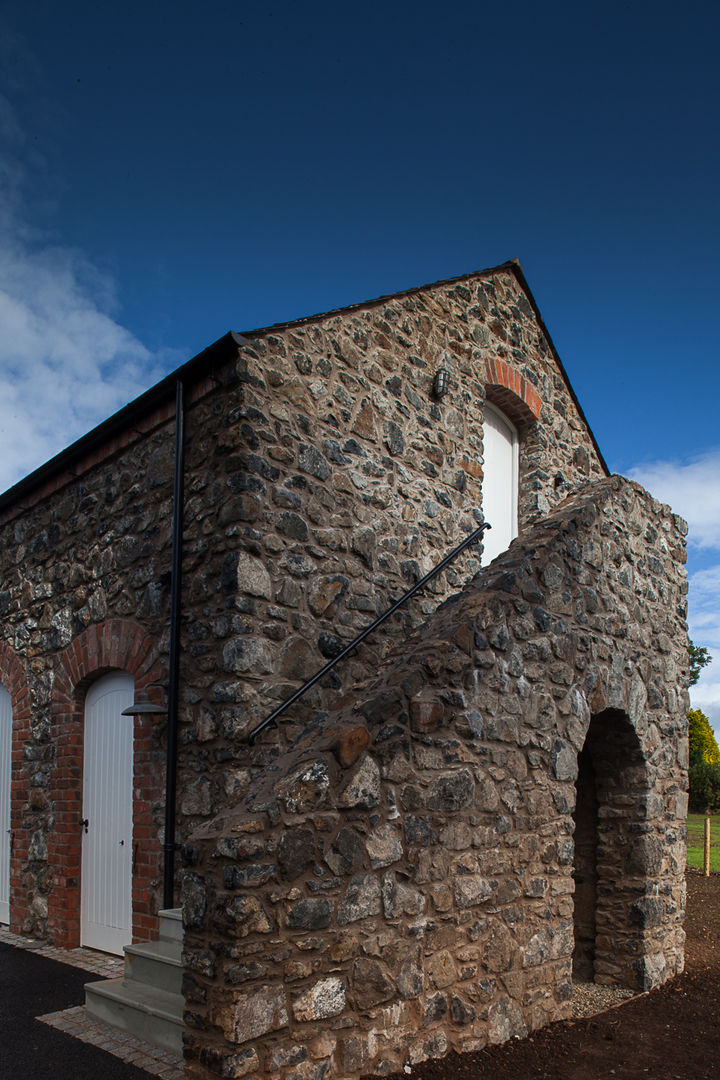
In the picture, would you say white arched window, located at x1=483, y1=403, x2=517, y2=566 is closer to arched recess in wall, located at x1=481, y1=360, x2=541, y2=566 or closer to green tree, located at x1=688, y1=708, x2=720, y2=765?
arched recess in wall, located at x1=481, y1=360, x2=541, y2=566

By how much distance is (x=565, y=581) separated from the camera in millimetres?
5949

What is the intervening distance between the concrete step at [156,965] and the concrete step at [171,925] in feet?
0.10

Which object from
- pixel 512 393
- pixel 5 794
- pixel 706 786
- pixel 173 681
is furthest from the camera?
pixel 706 786

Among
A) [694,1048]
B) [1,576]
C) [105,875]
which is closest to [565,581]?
[694,1048]

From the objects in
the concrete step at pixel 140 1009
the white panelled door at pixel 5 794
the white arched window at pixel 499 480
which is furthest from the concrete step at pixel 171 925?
the white arched window at pixel 499 480

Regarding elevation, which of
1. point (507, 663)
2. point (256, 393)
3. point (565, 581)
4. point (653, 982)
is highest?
point (256, 393)

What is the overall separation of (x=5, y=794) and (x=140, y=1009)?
444cm

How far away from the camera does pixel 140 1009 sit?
4.95m

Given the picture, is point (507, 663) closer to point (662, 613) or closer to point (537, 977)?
point (537, 977)

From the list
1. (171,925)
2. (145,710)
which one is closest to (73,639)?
(145,710)

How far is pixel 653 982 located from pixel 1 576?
7412 millimetres

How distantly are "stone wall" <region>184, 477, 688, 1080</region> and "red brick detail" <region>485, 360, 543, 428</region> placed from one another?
217 centimetres

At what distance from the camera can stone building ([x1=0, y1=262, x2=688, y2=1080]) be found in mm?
4148

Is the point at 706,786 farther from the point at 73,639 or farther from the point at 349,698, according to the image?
the point at 349,698
